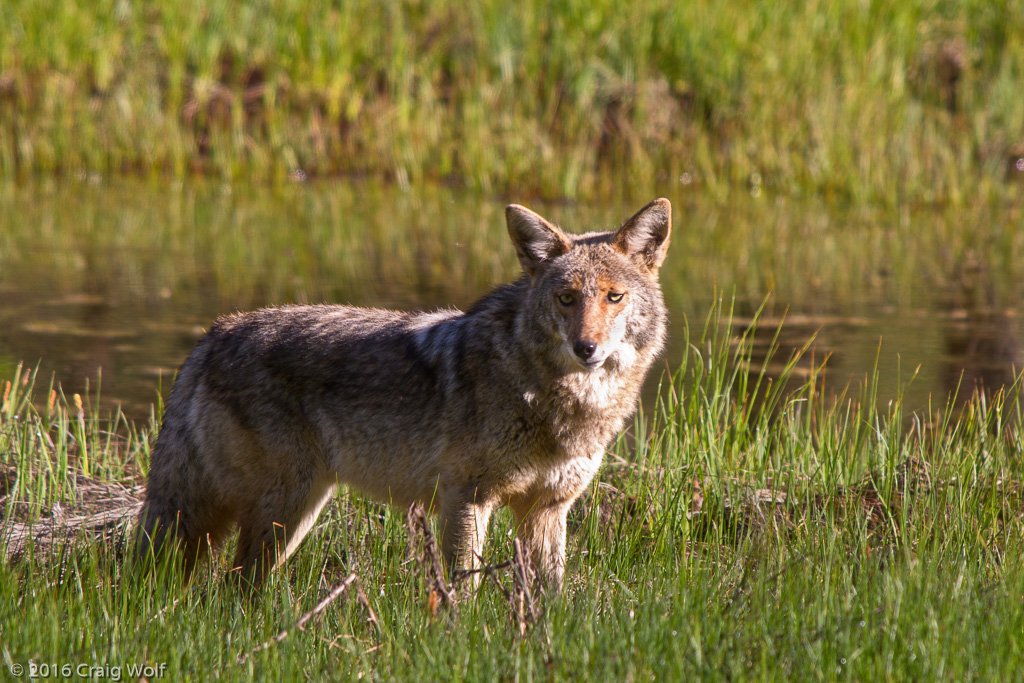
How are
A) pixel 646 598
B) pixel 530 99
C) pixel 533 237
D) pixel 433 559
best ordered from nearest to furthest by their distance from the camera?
pixel 433 559 < pixel 646 598 < pixel 533 237 < pixel 530 99

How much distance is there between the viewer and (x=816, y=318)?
9.49 meters

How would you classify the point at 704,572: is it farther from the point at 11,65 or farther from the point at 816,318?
the point at 11,65

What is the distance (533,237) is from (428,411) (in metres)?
0.84

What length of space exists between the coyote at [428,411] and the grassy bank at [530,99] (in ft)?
29.4

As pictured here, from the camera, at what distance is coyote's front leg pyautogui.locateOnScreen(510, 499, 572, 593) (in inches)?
179

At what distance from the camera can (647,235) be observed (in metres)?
4.55

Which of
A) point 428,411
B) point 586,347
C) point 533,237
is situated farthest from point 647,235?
point 428,411

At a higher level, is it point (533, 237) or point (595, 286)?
point (533, 237)

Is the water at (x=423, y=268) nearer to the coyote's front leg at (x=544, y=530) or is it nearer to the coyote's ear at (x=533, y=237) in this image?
the coyote's ear at (x=533, y=237)

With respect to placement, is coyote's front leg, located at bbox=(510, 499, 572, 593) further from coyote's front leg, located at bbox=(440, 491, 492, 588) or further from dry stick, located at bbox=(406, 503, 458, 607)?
dry stick, located at bbox=(406, 503, 458, 607)

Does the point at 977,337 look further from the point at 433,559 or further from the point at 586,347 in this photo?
the point at 433,559

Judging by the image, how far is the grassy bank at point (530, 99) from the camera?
13.9m

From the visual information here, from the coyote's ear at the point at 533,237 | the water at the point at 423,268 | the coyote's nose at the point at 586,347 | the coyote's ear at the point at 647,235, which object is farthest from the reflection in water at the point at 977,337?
the coyote's nose at the point at 586,347

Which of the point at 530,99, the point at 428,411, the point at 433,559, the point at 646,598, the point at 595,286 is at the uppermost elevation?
the point at 530,99
